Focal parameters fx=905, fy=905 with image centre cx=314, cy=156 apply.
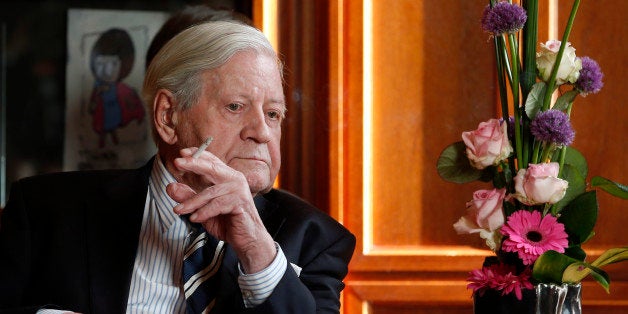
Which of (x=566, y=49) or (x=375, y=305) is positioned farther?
(x=375, y=305)

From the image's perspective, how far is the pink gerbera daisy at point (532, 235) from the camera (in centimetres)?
142

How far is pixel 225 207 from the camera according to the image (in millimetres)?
1432

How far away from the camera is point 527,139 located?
1.51m

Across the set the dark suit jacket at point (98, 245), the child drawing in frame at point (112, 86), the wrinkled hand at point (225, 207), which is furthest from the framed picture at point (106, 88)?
the wrinkled hand at point (225, 207)

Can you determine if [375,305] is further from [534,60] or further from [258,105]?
[534,60]

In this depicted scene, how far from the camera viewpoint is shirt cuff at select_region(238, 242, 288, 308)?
151 centimetres

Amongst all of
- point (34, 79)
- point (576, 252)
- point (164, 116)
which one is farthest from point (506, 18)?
point (34, 79)

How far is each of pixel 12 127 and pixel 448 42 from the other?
1.54m

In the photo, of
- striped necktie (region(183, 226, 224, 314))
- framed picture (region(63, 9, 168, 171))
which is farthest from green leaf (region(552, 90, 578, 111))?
framed picture (region(63, 9, 168, 171))

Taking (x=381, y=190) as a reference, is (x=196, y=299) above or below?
below

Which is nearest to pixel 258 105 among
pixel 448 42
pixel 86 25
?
pixel 448 42

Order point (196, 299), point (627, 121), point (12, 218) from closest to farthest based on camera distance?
point (196, 299) < point (12, 218) < point (627, 121)

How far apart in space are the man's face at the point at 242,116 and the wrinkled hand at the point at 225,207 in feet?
0.45

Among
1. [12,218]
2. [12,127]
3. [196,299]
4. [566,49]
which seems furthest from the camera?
[12,127]
